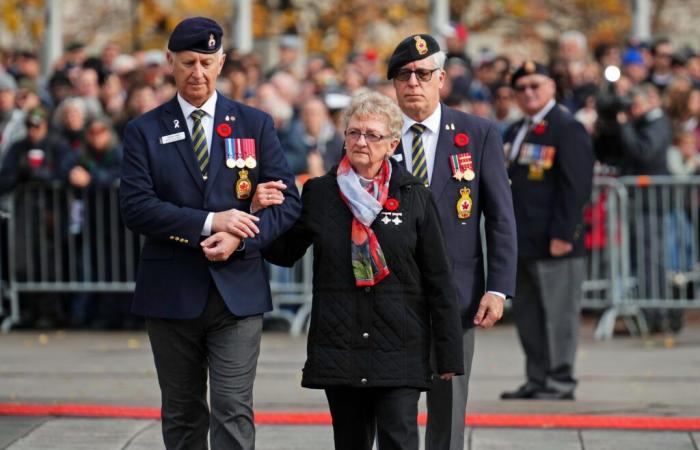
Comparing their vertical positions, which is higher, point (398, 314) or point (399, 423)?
point (398, 314)

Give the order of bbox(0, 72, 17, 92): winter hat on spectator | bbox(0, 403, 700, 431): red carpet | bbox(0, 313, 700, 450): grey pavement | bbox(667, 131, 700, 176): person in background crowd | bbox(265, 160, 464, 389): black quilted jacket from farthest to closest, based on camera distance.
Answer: bbox(0, 72, 17, 92): winter hat on spectator
bbox(667, 131, 700, 176): person in background crowd
bbox(0, 403, 700, 431): red carpet
bbox(0, 313, 700, 450): grey pavement
bbox(265, 160, 464, 389): black quilted jacket

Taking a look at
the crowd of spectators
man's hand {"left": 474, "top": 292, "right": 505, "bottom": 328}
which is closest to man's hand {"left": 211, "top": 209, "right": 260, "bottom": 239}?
man's hand {"left": 474, "top": 292, "right": 505, "bottom": 328}

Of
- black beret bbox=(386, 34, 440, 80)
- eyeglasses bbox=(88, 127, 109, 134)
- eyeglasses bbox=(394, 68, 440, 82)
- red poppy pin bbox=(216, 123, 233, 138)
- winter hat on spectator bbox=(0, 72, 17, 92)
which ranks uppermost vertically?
winter hat on spectator bbox=(0, 72, 17, 92)

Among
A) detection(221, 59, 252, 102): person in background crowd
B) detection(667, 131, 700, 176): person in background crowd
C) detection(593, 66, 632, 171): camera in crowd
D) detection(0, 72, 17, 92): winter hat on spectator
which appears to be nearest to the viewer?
detection(593, 66, 632, 171): camera in crowd

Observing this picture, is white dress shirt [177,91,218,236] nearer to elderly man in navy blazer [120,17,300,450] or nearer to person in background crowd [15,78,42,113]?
elderly man in navy blazer [120,17,300,450]

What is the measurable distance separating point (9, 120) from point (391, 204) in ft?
28.9

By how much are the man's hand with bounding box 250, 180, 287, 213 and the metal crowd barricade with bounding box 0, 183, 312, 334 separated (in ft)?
24.1

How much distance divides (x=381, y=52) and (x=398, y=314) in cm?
2574

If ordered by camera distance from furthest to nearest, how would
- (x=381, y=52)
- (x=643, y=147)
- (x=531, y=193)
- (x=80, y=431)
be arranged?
(x=381, y=52), (x=643, y=147), (x=531, y=193), (x=80, y=431)

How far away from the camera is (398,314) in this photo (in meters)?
6.19

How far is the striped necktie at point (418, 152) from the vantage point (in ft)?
22.4

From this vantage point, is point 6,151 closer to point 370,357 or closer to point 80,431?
point 80,431

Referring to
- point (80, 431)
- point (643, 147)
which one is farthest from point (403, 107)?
point (643, 147)

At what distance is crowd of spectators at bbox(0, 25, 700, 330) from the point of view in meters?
13.5
